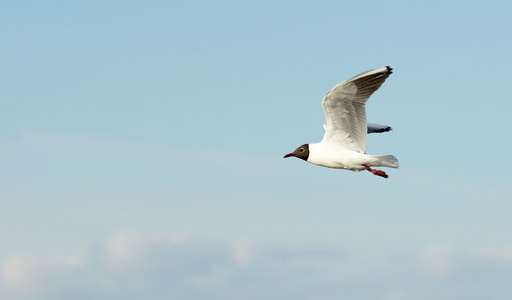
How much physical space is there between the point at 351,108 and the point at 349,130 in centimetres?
115

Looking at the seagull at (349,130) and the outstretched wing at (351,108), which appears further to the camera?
the seagull at (349,130)

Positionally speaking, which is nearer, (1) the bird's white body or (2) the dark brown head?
(1) the bird's white body

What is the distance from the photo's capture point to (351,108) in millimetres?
28594

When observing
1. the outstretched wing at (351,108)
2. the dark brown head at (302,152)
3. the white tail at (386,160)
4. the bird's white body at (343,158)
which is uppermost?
the dark brown head at (302,152)

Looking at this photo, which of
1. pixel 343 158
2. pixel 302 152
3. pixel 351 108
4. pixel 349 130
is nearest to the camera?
pixel 351 108

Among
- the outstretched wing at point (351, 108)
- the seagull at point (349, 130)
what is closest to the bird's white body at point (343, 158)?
the seagull at point (349, 130)

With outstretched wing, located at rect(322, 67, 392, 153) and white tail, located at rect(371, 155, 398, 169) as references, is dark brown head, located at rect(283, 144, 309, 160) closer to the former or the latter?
outstretched wing, located at rect(322, 67, 392, 153)

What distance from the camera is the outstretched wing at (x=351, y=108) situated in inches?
1086

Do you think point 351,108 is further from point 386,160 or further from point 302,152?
point 302,152

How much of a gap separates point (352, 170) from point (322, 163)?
3.80ft

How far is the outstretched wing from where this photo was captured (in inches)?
1086

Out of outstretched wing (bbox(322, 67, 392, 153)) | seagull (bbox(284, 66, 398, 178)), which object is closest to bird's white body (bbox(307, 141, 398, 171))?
seagull (bbox(284, 66, 398, 178))

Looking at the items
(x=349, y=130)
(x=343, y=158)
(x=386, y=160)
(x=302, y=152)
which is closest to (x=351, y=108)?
(x=349, y=130)

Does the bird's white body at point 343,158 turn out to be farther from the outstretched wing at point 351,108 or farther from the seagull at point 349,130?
the outstretched wing at point 351,108
